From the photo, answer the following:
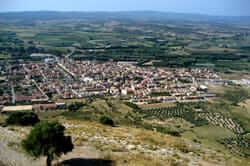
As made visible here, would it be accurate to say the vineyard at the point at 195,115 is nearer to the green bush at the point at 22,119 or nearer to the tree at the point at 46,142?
the green bush at the point at 22,119

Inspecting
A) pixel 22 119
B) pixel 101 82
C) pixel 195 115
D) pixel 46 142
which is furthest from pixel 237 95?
pixel 46 142

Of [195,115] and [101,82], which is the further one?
[101,82]

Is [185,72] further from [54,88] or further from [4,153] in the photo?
[4,153]

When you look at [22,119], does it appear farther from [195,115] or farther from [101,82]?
[101,82]

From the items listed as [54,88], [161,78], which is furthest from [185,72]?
[54,88]

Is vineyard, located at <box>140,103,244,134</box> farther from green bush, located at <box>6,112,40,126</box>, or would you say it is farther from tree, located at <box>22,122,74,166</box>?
tree, located at <box>22,122,74,166</box>
